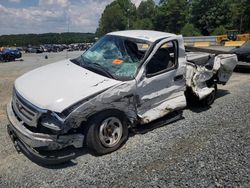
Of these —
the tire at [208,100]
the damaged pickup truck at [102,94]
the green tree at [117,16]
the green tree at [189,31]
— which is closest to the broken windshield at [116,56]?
the damaged pickup truck at [102,94]

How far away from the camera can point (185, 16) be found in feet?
270

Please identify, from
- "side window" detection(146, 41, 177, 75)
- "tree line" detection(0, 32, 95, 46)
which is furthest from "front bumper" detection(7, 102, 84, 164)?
"tree line" detection(0, 32, 95, 46)

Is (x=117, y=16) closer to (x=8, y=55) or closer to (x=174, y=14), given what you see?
(x=174, y=14)

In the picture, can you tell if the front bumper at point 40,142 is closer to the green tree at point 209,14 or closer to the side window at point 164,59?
the side window at point 164,59

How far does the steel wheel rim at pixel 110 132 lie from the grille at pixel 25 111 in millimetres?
984

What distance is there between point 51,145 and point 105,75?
1.49 meters

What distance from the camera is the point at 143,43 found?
608 cm

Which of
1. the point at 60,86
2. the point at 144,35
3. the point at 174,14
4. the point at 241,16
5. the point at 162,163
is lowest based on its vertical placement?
the point at 162,163

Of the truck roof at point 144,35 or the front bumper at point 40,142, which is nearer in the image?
the front bumper at point 40,142

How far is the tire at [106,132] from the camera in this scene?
4812 mm

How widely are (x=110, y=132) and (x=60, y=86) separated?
106 cm

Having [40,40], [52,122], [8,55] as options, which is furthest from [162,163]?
[40,40]

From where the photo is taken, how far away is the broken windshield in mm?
5512

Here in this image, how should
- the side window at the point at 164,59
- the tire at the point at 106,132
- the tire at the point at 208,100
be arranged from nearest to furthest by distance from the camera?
the tire at the point at 106,132 < the side window at the point at 164,59 < the tire at the point at 208,100
